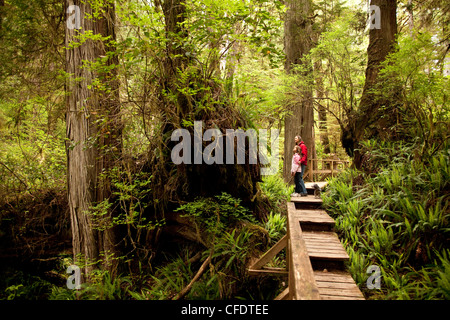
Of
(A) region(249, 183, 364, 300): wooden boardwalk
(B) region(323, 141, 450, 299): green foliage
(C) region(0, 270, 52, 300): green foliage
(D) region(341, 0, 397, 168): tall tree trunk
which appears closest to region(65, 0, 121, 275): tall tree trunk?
(C) region(0, 270, 52, 300): green foliage

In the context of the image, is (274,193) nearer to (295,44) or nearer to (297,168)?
(297,168)

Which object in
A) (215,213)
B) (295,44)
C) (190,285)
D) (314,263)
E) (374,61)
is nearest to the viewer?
(314,263)

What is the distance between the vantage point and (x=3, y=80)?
5789 mm

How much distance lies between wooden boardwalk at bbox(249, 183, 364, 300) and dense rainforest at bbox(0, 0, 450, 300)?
0.96 feet

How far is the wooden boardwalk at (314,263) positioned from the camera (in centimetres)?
229

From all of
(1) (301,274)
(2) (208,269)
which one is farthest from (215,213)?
(1) (301,274)

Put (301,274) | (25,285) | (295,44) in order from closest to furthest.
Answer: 1. (301,274)
2. (25,285)
3. (295,44)

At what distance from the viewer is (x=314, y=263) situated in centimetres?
357

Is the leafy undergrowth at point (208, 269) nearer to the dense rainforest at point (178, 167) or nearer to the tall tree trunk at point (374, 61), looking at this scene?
the dense rainforest at point (178, 167)

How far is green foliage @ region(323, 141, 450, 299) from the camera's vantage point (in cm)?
313

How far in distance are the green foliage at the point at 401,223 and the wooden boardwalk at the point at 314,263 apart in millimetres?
273

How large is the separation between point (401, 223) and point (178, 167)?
4096mm
